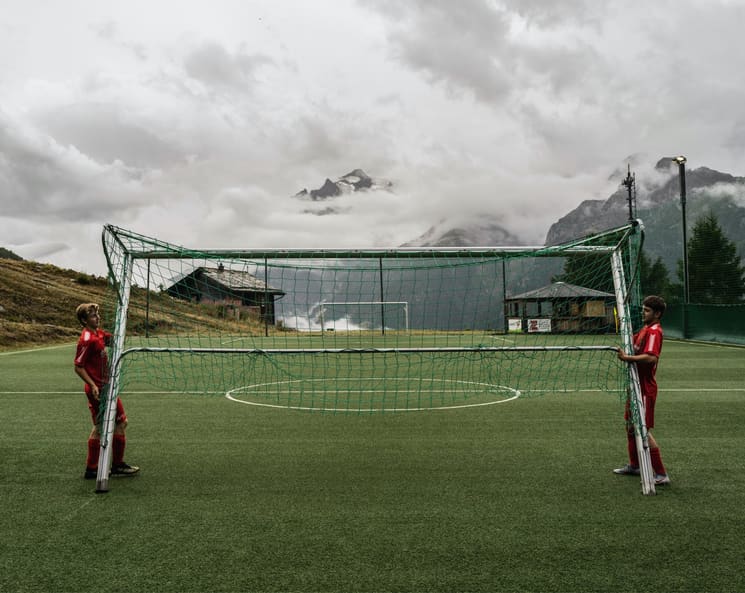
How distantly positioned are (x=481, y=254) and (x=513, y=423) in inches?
110

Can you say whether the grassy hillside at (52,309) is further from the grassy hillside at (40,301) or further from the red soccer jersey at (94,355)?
the red soccer jersey at (94,355)

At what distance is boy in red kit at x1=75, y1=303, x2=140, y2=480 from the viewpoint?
5.67m

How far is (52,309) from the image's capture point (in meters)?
36.0

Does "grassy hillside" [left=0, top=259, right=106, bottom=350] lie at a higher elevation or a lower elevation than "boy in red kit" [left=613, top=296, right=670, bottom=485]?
higher

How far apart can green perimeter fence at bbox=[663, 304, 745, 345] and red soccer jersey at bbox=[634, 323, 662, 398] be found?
72.3 feet

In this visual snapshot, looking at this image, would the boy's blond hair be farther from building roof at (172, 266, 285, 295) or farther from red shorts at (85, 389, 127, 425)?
building roof at (172, 266, 285, 295)

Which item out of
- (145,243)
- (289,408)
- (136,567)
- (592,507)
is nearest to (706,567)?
(592,507)

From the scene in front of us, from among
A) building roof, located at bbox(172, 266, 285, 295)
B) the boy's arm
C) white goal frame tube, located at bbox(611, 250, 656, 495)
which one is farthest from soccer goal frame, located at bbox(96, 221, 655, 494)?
building roof, located at bbox(172, 266, 285, 295)

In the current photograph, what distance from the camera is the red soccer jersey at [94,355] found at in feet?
18.6

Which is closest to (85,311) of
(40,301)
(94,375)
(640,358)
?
(94,375)

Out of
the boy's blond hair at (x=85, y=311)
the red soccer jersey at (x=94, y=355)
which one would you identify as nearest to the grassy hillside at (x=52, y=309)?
the red soccer jersey at (x=94, y=355)

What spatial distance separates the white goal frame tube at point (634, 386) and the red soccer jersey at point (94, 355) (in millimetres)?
4907

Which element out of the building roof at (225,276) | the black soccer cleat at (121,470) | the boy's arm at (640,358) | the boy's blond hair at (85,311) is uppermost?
the building roof at (225,276)

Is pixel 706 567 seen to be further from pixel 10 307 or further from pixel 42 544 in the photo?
pixel 10 307
